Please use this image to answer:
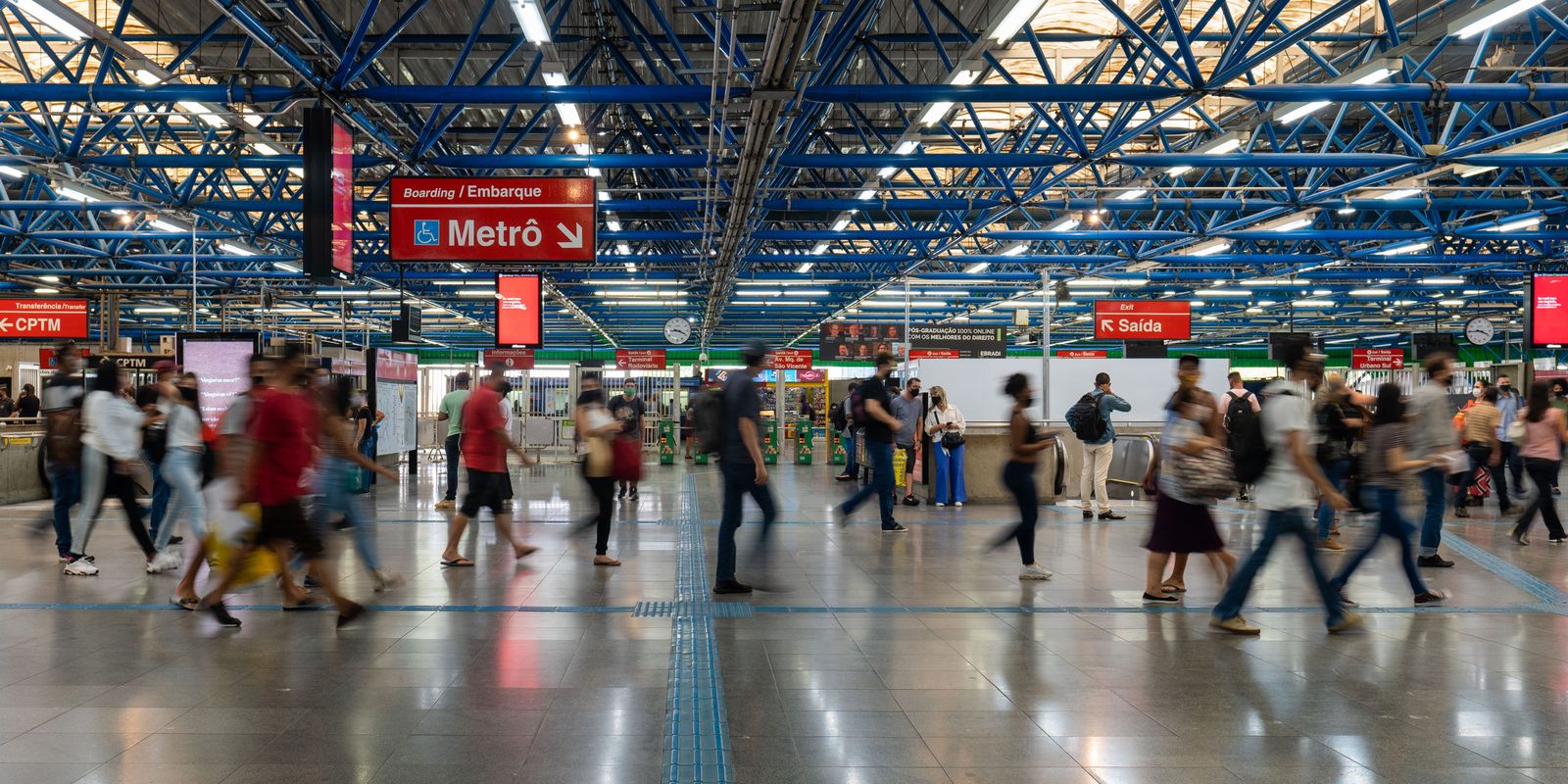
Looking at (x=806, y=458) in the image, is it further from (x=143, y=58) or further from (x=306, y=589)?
(x=306, y=589)

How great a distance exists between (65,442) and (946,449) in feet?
32.3

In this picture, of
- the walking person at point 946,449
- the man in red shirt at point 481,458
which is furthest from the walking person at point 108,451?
the walking person at point 946,449

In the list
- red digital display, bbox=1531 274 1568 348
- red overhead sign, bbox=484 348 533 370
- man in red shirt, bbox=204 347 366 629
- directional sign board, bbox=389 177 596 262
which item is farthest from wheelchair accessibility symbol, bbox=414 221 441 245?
red digital display, bbox=1531 274 1568 348

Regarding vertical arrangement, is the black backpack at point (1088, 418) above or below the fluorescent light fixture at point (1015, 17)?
below

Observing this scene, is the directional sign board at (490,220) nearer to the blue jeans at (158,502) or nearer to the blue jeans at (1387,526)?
the blue jeans at (158,502)

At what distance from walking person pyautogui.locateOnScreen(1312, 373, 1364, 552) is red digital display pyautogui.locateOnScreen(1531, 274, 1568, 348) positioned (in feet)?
41.7

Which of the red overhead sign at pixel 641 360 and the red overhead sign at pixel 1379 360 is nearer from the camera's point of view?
the red overhead sign at pixel 641 360

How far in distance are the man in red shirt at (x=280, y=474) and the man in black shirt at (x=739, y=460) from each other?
8.22ft

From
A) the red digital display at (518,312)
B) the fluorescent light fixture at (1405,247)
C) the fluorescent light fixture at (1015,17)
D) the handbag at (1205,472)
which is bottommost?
the handbag at (1205,472)

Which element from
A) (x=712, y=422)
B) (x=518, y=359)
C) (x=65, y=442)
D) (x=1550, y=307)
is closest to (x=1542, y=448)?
(x=712, y=422)

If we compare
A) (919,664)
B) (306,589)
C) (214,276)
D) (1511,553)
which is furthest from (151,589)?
(214,276)

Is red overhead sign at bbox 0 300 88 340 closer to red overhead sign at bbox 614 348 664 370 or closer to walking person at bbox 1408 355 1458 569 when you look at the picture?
red overhead sign at bbox 614 348 664 370

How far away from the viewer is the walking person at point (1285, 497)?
585 centimetres

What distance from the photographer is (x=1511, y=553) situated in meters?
9.72
